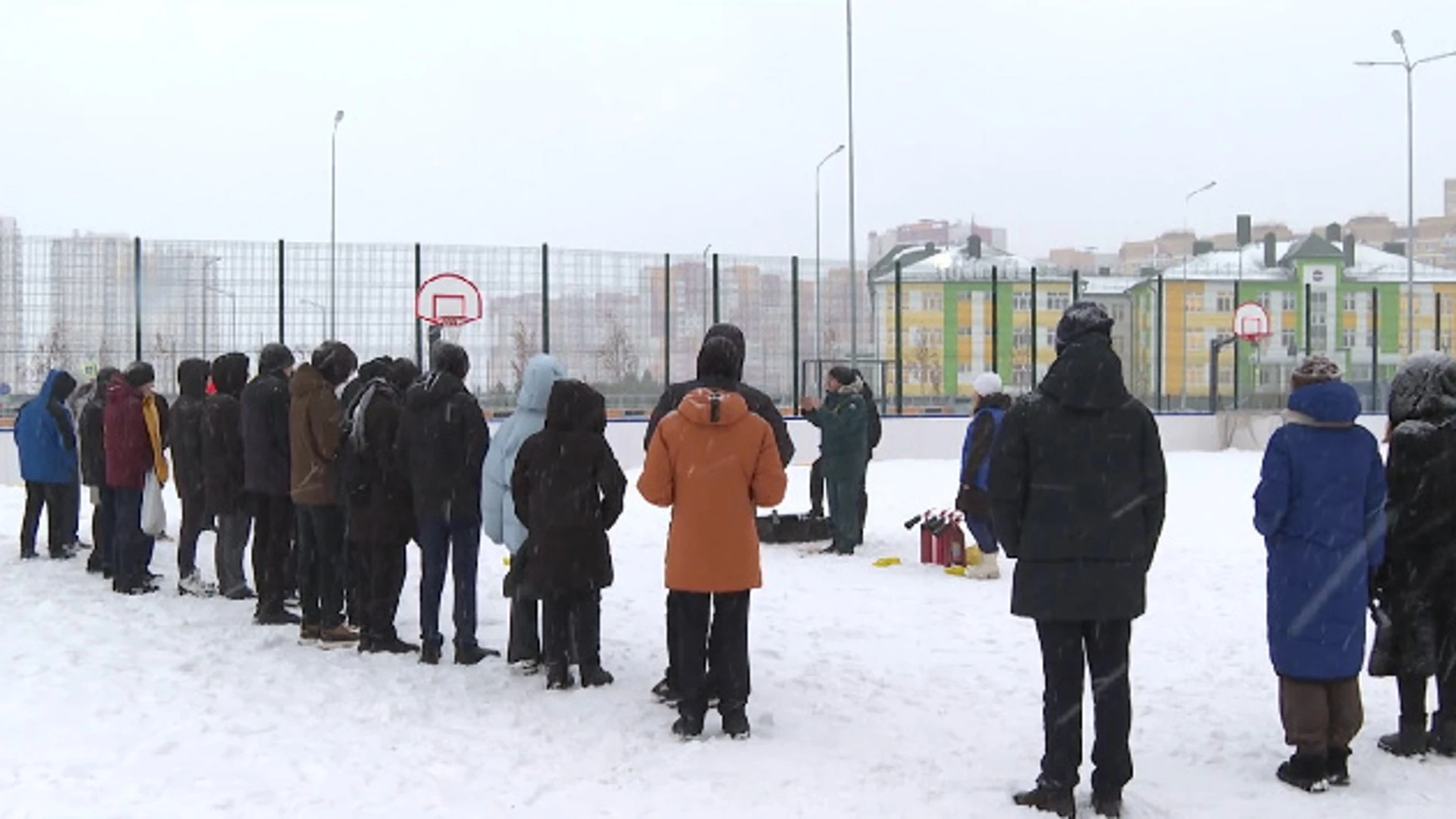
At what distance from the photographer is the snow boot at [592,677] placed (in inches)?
292

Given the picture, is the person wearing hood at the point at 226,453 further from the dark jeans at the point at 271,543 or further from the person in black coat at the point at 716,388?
the person in black coat at the point at 716,388

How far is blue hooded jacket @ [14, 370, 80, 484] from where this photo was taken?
11688 mm

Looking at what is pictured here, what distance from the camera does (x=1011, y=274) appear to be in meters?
27.7

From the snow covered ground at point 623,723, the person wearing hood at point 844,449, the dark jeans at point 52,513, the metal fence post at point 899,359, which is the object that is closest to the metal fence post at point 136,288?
the dark jeans at point 52,513

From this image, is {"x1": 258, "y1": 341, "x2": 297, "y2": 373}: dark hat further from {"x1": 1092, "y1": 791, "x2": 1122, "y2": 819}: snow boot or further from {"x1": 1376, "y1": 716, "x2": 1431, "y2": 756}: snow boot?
{"x1": 1376, "y1": 716, "x2": 1431, "y2": 756}: snow boot

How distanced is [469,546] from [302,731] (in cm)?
167

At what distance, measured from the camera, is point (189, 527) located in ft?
33.9

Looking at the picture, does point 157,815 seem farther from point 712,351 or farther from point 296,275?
point 296,275

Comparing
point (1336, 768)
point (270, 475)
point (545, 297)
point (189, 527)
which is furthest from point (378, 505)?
point (545, 297)

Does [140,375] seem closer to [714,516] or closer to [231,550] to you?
[231,550]

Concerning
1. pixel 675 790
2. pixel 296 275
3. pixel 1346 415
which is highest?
pixel 296 275

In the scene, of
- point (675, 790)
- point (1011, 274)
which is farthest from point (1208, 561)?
point (1011, 274)

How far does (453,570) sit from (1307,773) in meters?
4.58

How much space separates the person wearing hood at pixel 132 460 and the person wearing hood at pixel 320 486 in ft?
6.98
